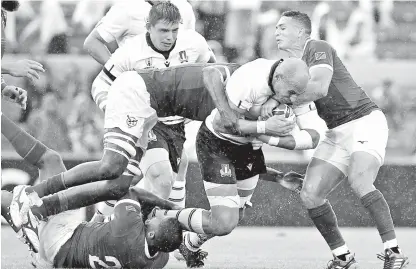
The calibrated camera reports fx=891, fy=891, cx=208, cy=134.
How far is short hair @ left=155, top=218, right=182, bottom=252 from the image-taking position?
5.89m

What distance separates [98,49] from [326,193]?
2.64 m

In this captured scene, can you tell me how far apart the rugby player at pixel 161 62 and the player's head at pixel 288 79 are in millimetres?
1370

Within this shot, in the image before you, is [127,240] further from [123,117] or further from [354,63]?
[354,63]

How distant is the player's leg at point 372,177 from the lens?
689cm

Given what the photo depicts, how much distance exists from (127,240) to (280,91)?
4.93 ft

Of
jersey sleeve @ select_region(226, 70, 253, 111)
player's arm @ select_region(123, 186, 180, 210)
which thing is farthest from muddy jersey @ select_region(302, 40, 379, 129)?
player's arm @ select_region(123, 186, 180, 210)

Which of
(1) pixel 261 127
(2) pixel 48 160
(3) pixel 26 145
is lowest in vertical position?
(2) pixel 48 160

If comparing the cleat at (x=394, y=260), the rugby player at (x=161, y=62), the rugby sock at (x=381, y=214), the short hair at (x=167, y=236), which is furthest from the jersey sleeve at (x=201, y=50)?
the cleat at (x=394, y=260)

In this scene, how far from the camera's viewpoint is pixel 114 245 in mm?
5938

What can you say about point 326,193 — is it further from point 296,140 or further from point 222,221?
point 222,221

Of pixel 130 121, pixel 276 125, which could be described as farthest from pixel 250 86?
pixel 130 121

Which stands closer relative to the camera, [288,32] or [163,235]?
[163,235]

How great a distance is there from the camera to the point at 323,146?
24.1 ft

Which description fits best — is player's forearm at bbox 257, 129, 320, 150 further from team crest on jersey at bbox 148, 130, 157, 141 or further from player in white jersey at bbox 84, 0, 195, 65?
player in white jersey at bbox 84, 0, 195, 65
